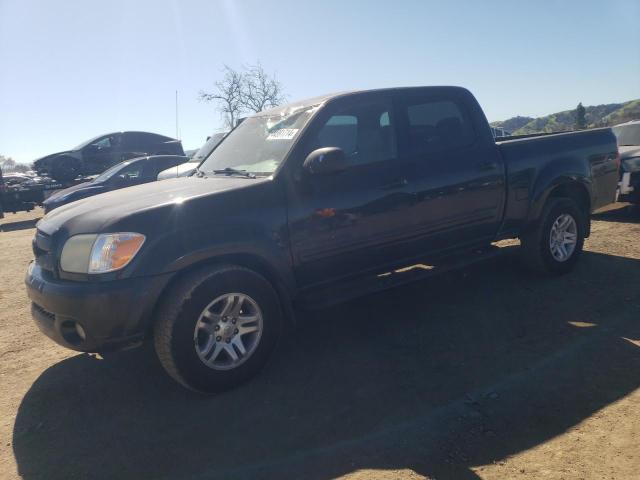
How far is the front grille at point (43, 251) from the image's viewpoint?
10.7 ft

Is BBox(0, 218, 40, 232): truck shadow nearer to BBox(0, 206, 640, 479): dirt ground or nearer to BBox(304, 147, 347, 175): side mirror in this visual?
BBox(0, 206, 640, 479): dirt ground

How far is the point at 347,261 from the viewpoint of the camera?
150 inches

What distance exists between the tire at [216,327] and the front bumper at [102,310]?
0.41 feet

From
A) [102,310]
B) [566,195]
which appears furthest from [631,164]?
[102,310]

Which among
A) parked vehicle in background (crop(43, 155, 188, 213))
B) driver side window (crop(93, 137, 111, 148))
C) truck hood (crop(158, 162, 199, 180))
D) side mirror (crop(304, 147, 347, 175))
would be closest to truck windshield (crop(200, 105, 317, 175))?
side mirror (crop(304, 147, 347, 175))

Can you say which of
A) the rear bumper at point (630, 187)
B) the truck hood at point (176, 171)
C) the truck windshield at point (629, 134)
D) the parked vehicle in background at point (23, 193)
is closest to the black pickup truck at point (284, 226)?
the rear bumper at point (630, 187)

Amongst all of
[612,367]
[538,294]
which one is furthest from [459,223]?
[612,367]

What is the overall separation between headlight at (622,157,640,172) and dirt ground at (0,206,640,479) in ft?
14.6

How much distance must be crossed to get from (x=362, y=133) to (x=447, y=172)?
0.89 meters

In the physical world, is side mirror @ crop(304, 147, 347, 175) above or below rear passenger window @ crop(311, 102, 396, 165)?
below

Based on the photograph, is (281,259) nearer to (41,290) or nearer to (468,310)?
(41,290)

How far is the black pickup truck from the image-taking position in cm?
303

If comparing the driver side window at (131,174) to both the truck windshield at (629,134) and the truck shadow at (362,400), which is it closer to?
the truck shadow at (362,400)

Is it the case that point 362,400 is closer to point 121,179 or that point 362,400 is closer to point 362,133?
point 362,133
